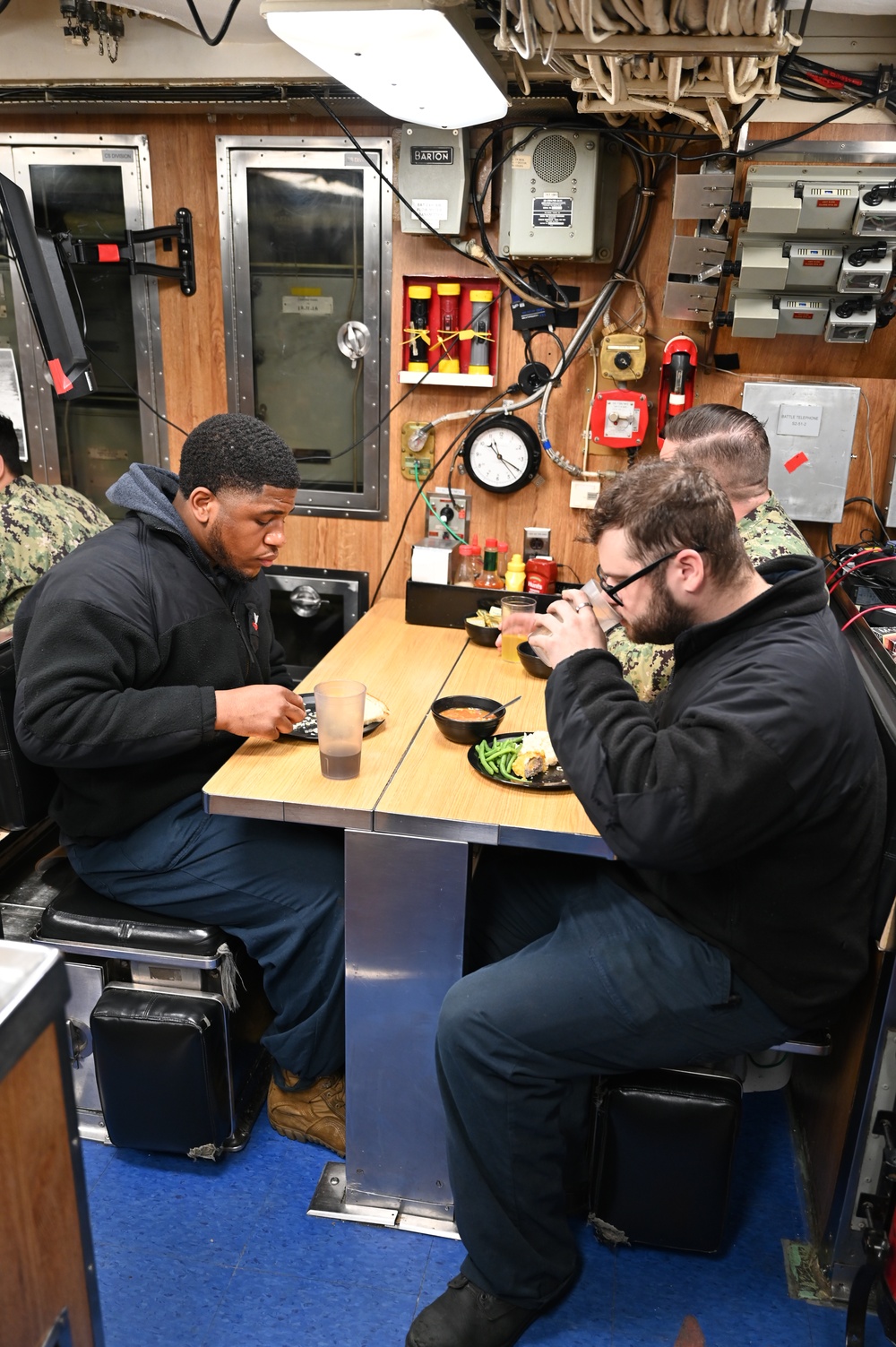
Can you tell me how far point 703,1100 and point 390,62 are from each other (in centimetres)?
220

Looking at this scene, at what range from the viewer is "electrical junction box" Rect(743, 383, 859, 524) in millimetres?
3043

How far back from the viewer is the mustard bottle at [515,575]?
10.7 ft

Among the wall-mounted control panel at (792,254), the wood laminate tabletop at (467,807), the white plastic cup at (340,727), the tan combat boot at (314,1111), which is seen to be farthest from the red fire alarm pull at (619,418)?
the tan combat boot at (314,1111)

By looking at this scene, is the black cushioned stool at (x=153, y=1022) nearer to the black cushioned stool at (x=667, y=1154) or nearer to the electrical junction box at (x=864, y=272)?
the black cushioned stool at (x=667, y=1154)

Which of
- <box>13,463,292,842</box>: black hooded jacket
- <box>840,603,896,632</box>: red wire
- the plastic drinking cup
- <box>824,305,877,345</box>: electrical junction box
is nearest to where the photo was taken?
<box>13,463,292,842</box>: black hooded jacket

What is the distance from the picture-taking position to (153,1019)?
209 cm

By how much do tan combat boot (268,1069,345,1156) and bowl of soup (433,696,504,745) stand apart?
2.66 feet

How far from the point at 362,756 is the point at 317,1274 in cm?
101

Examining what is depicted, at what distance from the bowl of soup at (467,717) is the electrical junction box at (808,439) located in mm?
1301

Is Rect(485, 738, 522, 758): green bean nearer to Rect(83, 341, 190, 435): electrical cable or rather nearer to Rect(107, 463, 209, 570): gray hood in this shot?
Rect(107, 463, 209, 570): gray hood

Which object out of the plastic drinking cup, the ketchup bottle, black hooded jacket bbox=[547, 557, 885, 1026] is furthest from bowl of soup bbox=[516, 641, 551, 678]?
black hooded jacket bbox=[547, 557, 885, 1026]

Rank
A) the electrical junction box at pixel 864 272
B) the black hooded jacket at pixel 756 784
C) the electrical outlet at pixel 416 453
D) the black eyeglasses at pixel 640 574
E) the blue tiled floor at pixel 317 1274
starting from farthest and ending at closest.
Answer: the electrical outlet at pixel 416 453, the electrical junction box at pixel 864 272, the blue tiled floor at pixel 317 1274, the black eyeglasses at pixel 640 574, the black hooded jacket at pixel 756 784

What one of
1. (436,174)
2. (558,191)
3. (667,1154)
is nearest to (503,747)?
(667,1154)

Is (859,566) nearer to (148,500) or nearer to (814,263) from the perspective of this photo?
(814,263)
